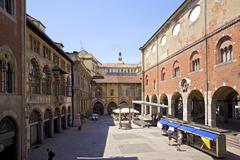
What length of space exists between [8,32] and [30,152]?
32.1ft

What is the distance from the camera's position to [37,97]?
74.3ft

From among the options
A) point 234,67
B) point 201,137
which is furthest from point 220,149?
point 234,67

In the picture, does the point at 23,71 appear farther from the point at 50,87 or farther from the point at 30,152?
the point at 50,87

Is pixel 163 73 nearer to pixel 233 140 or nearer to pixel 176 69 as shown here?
pixel 176 69

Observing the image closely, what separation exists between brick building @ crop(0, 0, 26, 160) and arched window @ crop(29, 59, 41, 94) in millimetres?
5933

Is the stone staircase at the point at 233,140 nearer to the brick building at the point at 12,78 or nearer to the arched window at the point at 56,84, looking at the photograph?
the brick building at the point at 12,78

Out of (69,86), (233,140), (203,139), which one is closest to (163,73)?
(69,86)

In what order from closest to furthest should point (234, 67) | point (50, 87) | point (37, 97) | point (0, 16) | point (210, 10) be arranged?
1. point (0, 16)
2. point (234, 67)
3. point (37, 97)
4. point (210, 10)
5. point (50, 87)

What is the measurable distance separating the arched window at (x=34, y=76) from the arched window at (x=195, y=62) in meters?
15.6

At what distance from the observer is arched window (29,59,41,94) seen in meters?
22.1

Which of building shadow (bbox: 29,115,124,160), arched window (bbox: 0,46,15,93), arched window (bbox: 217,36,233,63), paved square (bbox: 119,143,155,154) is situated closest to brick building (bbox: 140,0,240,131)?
arched window (bbox: 217,36,233,63)

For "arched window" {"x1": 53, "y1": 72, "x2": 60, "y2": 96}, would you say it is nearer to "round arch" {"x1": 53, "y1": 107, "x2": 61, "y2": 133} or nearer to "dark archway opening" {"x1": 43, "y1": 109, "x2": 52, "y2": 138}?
"round arch" {"x1": 53, "y1": 107, "x2": 61, "y2": 133}

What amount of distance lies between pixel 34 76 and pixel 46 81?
3.57 meters

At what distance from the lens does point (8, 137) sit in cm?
1442
